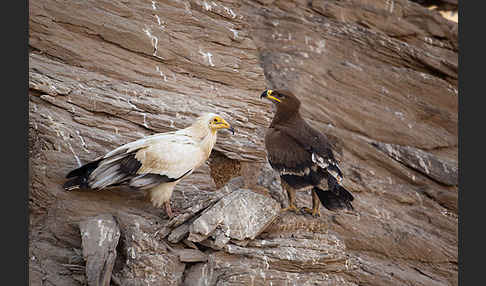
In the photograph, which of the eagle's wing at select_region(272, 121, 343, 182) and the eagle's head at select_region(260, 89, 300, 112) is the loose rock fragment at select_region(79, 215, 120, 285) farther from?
the eagle's head at select_region(260, 89, 300, 112)

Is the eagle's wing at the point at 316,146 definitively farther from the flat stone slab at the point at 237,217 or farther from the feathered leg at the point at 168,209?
the feathered leg at the point at 168,209

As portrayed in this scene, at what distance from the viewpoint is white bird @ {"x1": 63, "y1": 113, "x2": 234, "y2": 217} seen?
6.05 m

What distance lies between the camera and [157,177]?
6.09 metres

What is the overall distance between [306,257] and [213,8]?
17.6 ft

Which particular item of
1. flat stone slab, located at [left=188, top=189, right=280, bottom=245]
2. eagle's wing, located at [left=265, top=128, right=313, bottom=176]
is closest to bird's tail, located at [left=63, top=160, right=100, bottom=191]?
flat stone slab, located at [left=188, top=189, right=280, bottom=245]

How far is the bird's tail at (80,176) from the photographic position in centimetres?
611

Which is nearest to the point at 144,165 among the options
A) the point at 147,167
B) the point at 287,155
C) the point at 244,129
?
the point at 147,167

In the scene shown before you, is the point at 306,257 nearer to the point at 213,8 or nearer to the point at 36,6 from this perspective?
the point at 213,8

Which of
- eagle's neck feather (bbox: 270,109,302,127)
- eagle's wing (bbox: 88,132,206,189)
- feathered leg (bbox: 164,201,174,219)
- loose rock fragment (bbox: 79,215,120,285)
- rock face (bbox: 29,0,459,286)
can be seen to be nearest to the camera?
loose rock fragment (bbox: 79,215,120,285)

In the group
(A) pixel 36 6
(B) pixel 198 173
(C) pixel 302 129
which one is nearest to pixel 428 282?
(C) pixel 302 129

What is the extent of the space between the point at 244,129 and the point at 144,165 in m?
2.71

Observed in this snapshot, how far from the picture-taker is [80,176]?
6.21 m

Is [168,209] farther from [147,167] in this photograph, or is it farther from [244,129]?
[244,129]

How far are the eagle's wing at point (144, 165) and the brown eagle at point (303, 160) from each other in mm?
1458
